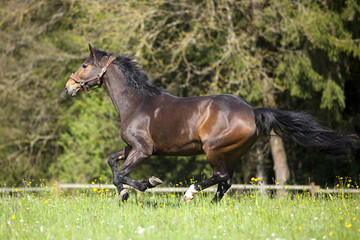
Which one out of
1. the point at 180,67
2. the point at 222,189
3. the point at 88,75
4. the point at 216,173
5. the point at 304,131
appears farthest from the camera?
the point at 180,67

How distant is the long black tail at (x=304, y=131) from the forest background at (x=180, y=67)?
421 centimetres

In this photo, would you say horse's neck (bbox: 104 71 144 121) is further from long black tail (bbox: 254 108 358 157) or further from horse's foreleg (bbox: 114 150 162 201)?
long black tail (bbox: 254 108 358 157)

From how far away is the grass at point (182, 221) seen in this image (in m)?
4.77

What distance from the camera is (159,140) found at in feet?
22.2

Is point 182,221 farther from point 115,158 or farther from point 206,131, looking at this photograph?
point 115,158

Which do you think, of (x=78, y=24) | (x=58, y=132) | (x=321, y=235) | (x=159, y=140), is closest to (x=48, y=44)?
(x=78, y=24)

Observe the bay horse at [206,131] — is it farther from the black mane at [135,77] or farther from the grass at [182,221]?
the grass at [182,221]

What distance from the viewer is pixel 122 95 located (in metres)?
7.25

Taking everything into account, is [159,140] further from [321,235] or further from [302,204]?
[321,235]

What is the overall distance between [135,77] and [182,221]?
2.88 meters

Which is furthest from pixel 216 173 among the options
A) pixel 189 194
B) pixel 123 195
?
pixel 123 195

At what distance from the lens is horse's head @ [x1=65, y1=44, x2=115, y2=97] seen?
7340 millimetres

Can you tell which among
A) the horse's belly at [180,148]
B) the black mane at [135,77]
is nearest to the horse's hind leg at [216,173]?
the horse's belly at [180,148]

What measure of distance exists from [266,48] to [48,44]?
7.82 m
